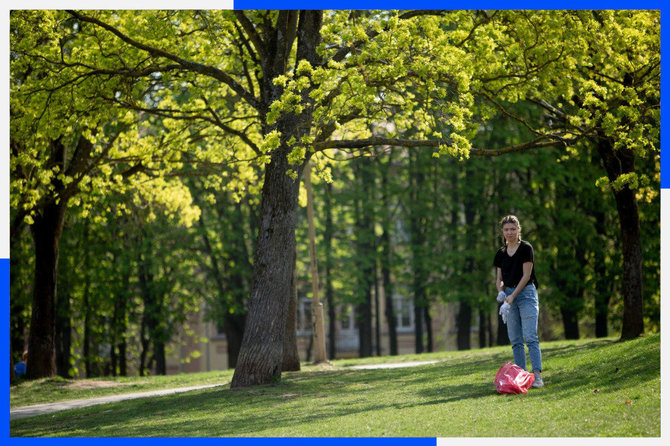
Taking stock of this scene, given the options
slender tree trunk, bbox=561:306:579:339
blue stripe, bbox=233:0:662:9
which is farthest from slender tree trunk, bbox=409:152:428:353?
blue stripe, bbox=233:0:662:9

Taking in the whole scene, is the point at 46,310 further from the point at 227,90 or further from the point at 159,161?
the point at 227,90

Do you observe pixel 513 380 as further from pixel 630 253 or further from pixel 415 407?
pixel 630 253

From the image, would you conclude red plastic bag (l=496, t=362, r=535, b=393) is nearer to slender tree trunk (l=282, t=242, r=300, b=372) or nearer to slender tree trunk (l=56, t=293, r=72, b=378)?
slender tree trunk (l=282, t=242, r=300, b=372)

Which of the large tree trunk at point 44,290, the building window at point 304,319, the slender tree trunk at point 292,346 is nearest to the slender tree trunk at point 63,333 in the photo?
the large tree trunk at point 44,290

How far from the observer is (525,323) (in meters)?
9.39

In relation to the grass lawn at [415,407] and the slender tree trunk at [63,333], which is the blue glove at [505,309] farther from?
the slender tree trunk at [63,333]

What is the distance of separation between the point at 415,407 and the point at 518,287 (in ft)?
5.60

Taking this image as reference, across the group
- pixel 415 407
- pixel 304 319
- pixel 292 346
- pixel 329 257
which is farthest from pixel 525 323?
pixel 304 319

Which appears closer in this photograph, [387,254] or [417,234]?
[417,234]

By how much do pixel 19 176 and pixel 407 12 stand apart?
8.05 metres

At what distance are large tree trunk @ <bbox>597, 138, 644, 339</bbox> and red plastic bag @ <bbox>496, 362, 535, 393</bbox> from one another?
6354 mm

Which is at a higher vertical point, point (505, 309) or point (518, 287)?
point (518, 287)

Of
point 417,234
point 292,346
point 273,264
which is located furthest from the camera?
point 417,234

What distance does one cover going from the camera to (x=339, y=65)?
10.7 m
